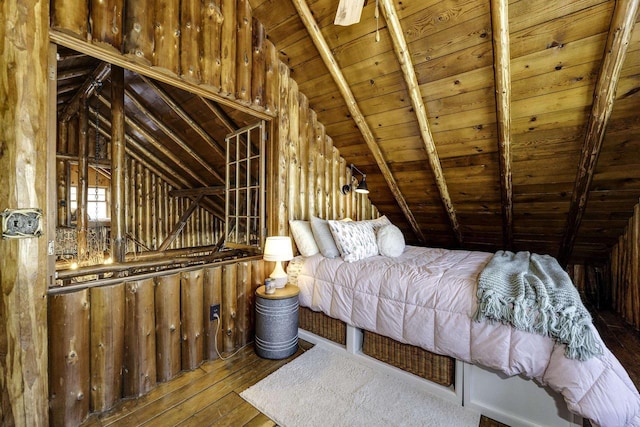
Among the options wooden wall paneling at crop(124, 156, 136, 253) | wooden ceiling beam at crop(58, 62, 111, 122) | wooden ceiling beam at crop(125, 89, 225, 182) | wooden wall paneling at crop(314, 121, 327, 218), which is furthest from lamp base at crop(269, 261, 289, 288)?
wooden wall paneling at crop(124, 156, 136, 253)

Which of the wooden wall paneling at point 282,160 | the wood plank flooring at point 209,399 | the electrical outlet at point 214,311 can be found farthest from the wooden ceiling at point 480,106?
the electrical outlet at point 214,311

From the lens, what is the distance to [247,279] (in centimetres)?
253

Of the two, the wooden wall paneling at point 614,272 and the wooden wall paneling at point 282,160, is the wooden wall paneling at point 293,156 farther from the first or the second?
the wooden wall paneling at point 614,272

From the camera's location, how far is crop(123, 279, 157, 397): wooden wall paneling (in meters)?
1.80

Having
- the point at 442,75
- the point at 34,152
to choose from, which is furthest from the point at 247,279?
the point at 442,75

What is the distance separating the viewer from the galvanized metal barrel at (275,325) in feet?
7.38

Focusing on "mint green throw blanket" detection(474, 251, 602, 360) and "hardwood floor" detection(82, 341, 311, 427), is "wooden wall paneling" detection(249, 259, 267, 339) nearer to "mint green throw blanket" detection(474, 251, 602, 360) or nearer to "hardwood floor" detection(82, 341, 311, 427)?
"hardwood floor" detection(82, 341, 311, 427)

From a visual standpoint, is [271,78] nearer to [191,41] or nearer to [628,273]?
[191,41]

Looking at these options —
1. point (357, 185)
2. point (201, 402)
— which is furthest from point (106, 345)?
point (357, 185)

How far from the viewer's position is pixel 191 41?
80.5 inches

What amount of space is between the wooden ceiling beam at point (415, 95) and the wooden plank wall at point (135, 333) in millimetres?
2174

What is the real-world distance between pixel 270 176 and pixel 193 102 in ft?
6.01

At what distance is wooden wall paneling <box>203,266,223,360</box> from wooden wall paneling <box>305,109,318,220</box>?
1.21 meters

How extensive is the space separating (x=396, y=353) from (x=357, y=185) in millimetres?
2312
